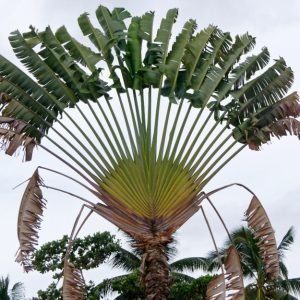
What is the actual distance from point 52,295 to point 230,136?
13862 mm

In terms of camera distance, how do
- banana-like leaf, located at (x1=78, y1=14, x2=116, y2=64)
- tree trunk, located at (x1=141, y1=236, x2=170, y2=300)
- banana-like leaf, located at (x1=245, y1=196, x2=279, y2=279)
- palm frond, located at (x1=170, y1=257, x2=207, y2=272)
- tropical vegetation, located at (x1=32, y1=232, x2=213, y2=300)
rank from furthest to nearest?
palm frond, located at (x1=170, y1=257, x2=207, y2=272) → tropical vegetation, located at (x1=32, y1=232, x2=213, y2=300) → banana-like leaf, located at (x1=78, y1=14, x2=116, y2=64) → banana-like leaf, located at (x1=245, y1=196, x2=279, y2=279) → tree trunk, located at (x1=141, y1=236, x2=170, y2=300)

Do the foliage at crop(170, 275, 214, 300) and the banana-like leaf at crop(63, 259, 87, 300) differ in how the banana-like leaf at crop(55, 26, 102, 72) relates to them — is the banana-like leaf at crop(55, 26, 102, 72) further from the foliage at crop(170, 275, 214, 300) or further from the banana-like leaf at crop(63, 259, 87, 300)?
the foliage at crop(170, 275, 214, 300)

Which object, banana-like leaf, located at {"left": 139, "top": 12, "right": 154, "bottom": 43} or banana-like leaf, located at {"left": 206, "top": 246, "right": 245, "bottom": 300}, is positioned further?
banana-like leaf, located at {"left": 139, "top": 12, "right": 154, "bottom": 43}

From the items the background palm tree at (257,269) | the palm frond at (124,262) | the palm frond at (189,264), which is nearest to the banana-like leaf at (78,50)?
the background palm tree at (257,269)

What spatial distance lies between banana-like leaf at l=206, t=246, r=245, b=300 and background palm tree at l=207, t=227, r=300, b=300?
12.5m

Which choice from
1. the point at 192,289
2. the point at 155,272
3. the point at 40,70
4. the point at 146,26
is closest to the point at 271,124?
the point at 146,26

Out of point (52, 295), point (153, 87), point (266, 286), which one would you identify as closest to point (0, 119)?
point (153, 87)

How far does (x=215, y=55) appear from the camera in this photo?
12.7 metres

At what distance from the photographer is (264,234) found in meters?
11.4

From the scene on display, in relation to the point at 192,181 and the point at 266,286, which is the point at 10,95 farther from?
the point at 266,286

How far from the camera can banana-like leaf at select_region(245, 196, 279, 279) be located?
11250 mm

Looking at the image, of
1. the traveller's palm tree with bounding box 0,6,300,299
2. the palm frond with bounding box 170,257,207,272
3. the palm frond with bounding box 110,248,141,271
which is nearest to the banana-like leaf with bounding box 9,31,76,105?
the traveller's palm tree with bounding box 0,6,300,299

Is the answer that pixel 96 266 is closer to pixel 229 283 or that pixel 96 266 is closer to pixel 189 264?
pixel 189 264

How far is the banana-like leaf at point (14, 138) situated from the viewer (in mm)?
10867
